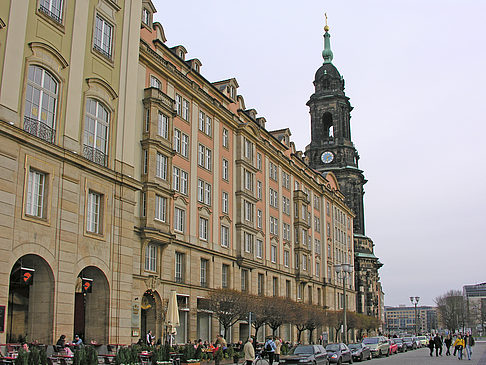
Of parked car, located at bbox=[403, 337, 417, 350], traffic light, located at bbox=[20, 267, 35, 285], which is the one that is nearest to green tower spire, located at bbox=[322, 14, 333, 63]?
parked car, located at bbox=[403, 337, 417, 350]

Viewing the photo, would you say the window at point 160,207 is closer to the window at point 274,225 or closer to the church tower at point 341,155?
the window at point 274,225

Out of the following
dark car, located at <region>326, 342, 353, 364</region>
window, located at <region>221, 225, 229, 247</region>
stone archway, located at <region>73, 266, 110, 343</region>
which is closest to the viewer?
stone archway, located at <region>73, 266, 110, 343</region>

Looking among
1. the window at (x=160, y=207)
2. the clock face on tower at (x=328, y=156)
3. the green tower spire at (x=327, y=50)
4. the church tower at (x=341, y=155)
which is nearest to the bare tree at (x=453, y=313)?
the church tower at (x=341, y=155)

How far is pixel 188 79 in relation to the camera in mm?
43719

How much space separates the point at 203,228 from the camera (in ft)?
146

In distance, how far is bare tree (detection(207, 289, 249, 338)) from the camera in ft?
133

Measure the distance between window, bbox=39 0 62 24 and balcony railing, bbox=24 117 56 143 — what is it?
4620 millimetres

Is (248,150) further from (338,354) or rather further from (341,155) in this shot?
(341,155)

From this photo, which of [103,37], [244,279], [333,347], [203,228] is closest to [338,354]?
[333,347]

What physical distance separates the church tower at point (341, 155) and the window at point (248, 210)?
62.6 metres

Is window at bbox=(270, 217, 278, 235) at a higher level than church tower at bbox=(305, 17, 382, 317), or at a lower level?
lower

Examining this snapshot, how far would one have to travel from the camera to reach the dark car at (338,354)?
32.5 m

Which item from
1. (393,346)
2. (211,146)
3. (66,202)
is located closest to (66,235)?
(66,202)

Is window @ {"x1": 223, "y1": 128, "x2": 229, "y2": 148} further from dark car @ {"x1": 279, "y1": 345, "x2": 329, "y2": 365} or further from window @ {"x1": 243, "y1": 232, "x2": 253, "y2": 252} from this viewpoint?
dark car @ {"x1": 279, "y1": 345, "x2": 329, "y2": 365}
